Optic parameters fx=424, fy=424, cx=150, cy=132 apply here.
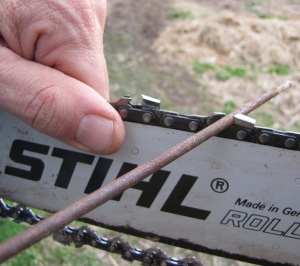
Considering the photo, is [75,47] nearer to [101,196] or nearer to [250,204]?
[101,196]

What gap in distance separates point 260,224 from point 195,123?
15.3 inches

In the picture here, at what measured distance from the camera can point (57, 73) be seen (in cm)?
120

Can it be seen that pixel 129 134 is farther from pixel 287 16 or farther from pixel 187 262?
pixel 287 16

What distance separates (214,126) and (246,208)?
0.34 metres

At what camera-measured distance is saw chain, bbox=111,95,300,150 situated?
3.87 feet

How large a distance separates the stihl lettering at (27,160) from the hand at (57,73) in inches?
6.5

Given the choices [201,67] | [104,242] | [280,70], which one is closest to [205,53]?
[201,67]

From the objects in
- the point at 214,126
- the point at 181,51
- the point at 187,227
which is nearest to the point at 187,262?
the point at 187,227

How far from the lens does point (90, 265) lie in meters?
2.26

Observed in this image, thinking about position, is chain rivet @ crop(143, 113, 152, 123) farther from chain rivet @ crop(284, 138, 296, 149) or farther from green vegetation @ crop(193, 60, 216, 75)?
green vegetation @ crop(193, 60, 216, 75)

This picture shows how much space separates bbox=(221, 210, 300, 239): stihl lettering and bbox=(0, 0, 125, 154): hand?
1.39 feet

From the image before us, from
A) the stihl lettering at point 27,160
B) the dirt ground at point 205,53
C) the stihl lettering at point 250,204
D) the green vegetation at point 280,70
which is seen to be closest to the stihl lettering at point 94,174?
the stihl lettering at point 27,160

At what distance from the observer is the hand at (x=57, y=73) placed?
1154mm

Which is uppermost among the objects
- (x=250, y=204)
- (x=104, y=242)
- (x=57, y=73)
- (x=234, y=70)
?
(x=57, y=73)
